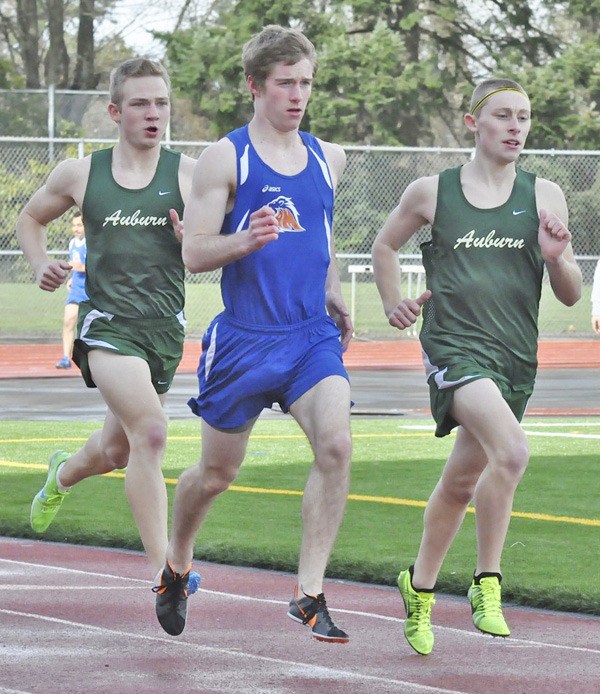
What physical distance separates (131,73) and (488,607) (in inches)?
109

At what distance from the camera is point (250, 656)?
19.1ft

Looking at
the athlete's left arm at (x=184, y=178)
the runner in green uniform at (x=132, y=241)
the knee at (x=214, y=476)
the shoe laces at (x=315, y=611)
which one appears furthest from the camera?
the athlete's left arm at (x=184, y=178)

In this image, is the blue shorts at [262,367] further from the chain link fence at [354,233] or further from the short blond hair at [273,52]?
the chain link fence at [354,233]

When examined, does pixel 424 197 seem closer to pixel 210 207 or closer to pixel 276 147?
pixel 276 147

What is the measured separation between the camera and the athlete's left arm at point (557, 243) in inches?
233

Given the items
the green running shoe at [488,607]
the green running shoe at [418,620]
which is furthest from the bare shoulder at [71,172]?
the green running shoe at [488,607]

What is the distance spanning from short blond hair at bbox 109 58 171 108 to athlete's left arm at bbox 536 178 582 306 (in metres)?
1.77

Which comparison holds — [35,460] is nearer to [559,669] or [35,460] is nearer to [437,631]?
[437,631]

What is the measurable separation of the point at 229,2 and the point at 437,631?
41481mm

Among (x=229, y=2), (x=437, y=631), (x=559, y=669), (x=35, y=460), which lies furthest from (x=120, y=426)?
(x=229, y=2)

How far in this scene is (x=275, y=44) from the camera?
231 inches

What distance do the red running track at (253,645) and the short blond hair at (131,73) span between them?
7.25 ft

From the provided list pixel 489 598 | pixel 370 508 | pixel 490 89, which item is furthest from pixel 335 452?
pixel 370 508

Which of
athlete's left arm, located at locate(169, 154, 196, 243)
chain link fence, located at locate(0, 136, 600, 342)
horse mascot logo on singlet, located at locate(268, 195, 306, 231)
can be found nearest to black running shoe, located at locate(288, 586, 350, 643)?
horse mascot logo on singlet, located at locate(268, 195, 306, 231)
